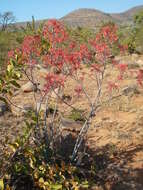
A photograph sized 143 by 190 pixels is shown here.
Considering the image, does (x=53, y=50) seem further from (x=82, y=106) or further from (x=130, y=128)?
(x=82, y=106)

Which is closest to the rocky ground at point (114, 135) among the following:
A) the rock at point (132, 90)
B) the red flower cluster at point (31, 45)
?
the rock at point (132, 90)

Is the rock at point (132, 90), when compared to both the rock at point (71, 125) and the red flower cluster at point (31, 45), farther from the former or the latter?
the red flower cluster at point (31, 45)

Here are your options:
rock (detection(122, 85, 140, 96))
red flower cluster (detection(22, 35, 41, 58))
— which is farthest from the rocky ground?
red flower cluster (detection(22, 35, 41, 58))

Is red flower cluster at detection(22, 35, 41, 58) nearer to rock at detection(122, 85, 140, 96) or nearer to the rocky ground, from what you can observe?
the rocky ground

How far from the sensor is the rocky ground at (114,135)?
4498 mm

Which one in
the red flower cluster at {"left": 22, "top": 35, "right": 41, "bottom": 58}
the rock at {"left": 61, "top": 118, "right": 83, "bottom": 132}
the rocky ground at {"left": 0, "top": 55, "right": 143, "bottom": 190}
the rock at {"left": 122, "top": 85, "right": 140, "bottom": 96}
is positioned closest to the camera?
the red flower cluster at {"left": 22, "top": 35, "right": 41, "bottom": 58}

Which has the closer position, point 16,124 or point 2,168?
point 2,168

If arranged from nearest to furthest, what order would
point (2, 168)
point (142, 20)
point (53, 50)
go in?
point (2, 168) < point (53, 50) < point (142, 20)

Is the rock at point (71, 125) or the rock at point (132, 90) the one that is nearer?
the rock at point (71, 125)

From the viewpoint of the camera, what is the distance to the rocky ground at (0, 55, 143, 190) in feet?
14.8

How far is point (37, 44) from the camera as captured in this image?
416 cm

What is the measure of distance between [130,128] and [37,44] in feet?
10.5

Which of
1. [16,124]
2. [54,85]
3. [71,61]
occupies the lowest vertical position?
[16,124]

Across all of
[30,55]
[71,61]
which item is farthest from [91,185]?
[30,55]
